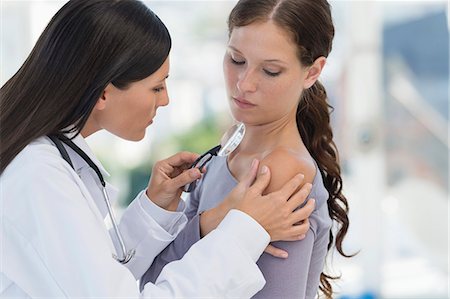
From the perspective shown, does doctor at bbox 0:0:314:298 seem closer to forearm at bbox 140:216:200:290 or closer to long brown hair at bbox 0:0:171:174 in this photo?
long brown hair at bbox 0:0:171:174

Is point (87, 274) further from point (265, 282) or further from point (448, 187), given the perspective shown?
point (448, 187)

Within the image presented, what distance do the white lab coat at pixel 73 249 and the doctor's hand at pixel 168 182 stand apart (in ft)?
0.88

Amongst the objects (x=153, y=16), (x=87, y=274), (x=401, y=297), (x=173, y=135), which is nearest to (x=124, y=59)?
(x=153, y=16)

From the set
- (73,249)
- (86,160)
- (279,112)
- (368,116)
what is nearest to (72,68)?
(86,160)

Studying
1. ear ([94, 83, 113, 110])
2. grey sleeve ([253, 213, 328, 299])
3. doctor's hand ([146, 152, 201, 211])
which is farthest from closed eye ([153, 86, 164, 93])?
grey sleeve ([253, 213, 328, 299])

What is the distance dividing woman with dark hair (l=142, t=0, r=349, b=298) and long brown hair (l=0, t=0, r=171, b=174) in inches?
7.8

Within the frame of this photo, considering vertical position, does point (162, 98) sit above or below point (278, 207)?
above

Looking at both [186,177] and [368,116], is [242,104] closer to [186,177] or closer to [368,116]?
[186,177]

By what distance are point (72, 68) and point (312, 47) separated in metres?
0.46

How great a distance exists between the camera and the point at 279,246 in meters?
1.40

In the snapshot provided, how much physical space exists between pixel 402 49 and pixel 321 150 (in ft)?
7.94

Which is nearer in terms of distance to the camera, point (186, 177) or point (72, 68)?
point (72, 68)

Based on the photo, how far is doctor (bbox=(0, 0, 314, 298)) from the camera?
1.21 m

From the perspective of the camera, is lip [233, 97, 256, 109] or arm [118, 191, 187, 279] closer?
lip [233, 97, 256, 109]
